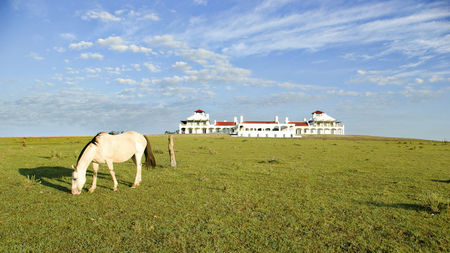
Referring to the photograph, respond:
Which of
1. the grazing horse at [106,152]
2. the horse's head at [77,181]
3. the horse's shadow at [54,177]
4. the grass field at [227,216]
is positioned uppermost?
the grazing horse at [106,152]

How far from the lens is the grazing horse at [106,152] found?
321 inches

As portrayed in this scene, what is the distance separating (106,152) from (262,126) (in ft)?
267

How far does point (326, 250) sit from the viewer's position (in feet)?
15.8

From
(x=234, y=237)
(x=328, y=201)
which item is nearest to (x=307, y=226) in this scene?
(x=234, y=237)

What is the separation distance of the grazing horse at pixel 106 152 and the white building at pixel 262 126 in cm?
7007

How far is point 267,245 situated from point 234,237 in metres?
0.71

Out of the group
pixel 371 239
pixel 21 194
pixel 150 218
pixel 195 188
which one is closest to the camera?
pixel 371 239

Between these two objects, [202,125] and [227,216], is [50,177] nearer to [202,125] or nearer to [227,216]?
[227,216]

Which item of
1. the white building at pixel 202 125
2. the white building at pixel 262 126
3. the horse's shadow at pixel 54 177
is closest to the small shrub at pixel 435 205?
the horse's shadow at pixel 54 177

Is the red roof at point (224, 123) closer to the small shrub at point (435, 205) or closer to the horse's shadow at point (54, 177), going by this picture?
the horse's shadow at point (54, 177)

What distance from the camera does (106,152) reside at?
862 cm

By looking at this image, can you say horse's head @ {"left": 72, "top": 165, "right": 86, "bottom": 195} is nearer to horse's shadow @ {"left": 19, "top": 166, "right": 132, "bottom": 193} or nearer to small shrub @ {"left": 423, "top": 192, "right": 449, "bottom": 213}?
horse's shadow @ {"left": 19, "top": 166, "right": 132, "bottom": 193}

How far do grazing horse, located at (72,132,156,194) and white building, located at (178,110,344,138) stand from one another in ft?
230

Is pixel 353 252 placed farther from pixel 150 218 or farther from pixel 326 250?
pixel 150 218
